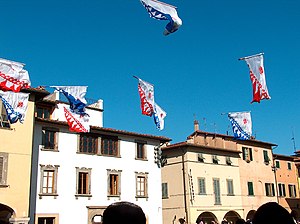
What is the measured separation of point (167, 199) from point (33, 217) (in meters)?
14.2

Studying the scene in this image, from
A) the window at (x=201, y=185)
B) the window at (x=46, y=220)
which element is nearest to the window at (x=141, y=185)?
the window at (x=201, y=185)

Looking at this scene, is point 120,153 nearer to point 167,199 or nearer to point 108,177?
point 108,177

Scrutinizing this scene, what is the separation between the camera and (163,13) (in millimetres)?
13711

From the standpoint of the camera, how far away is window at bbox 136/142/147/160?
33156mm

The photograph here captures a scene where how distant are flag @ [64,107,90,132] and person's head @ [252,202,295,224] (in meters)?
19.9

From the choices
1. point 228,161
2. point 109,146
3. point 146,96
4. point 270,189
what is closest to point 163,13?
point 146,96

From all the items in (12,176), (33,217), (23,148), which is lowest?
(33,217)

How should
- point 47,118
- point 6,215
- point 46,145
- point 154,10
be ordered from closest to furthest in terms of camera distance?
1. point 154,10
2. point 6,215
3. point 46,145
4. point 47,118

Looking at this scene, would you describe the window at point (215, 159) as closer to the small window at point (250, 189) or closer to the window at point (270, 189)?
the small window at point (250, 189)

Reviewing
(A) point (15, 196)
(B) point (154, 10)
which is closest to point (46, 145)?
(A) point (15, 196)

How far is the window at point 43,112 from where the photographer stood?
2966 cm

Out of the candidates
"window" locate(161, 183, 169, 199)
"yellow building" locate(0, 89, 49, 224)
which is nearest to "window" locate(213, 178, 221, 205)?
"window" locate(161, 183, 169, 199)

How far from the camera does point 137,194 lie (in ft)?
106

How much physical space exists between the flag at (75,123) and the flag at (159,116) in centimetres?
377
